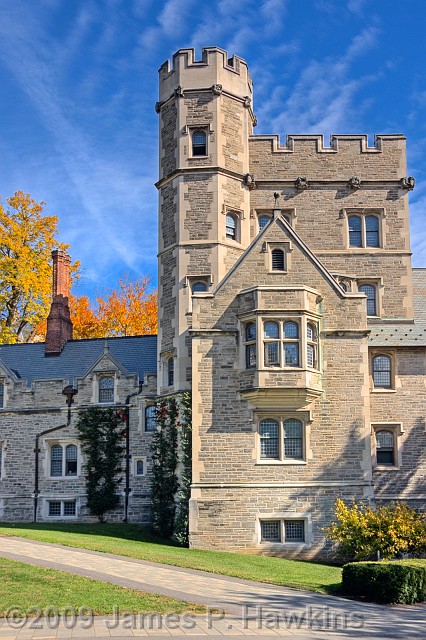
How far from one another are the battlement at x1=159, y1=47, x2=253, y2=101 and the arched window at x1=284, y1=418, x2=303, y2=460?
13.8 metres

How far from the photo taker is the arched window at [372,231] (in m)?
33.2

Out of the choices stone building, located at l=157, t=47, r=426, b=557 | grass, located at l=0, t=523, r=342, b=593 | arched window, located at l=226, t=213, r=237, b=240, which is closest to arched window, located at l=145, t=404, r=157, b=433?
stone building, located at l=157, t=47, r=426, b=557

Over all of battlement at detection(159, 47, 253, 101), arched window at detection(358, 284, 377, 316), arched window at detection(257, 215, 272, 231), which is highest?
battlement at detection(159, 47, 253, 101)

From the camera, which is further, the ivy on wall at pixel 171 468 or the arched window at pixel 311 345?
the ivy on wall at pixel 171 468

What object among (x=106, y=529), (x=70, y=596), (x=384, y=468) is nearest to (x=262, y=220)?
(x=384, y=468)

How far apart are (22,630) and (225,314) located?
16038 mm

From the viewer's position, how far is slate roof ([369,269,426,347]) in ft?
98.2

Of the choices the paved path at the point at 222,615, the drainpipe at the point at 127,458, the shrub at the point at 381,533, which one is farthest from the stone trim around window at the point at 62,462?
the shrub at the point at 381,533

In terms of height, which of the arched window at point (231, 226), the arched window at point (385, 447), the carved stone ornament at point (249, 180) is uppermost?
the carved stone ornament at point (249, 180)

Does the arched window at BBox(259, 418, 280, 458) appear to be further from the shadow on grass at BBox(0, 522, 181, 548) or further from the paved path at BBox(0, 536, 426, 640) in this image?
the paved path at BBox(0, 536, 426, 640)

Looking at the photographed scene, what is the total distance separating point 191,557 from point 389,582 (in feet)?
25.0

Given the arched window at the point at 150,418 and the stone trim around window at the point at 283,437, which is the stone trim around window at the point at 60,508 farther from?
the stone trim around window at the point at 283,437

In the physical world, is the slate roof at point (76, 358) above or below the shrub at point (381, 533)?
above

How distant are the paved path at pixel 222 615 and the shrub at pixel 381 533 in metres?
5.88
